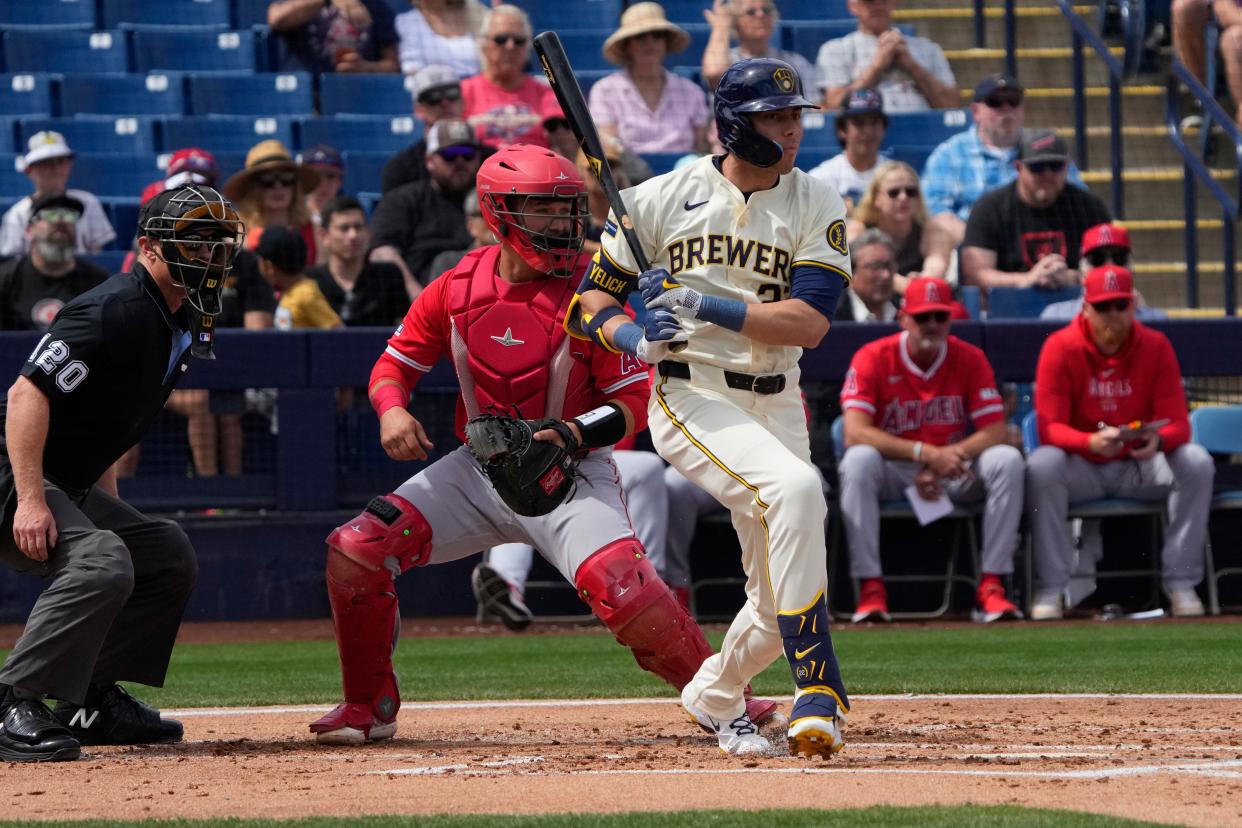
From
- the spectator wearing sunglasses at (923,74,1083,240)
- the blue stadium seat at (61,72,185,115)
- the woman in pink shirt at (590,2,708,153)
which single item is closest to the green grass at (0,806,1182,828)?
the spectator wearing sunglasses at (923,74,1083,240)

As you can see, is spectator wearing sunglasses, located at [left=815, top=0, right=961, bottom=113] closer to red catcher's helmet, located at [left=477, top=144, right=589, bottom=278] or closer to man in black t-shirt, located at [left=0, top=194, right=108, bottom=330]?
man in black t-shirt, located at [left=0, top=194, right=108, bottom=330]

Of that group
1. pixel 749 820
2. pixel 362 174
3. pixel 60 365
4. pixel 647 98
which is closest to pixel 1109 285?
pixel 647 98

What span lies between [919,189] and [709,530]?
2422mm

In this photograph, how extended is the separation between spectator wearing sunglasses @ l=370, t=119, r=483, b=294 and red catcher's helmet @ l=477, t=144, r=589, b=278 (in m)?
4.80

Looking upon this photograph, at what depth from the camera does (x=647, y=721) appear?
583 cm

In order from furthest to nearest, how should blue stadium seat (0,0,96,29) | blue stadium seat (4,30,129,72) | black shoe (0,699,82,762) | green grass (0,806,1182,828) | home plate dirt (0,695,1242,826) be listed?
1. blue stadium seat (0,0,96,29)
2. blue stadium seat (4,30,129,72)
3. black shoe (0,699,82,762)
4. home plate dirt (0,695,1242,826)
5. green grass (0,806,1182,828)

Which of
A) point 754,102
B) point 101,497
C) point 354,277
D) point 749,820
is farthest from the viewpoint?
point 354,277

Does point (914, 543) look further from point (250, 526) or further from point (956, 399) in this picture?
point (250, 526)

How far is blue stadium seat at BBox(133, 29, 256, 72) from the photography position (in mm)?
12766

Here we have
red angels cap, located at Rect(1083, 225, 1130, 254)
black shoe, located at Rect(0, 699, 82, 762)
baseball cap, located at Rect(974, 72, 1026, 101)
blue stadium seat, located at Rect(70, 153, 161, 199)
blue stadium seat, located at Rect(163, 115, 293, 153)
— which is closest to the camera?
black shoe, located at Rect(0, 699, 82, 762)

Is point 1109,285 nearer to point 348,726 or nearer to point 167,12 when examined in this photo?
point 348,726

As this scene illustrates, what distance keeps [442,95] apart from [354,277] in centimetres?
179

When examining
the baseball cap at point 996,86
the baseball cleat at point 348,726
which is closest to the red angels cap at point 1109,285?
the baseball cap at point 996,86

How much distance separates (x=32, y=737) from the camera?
507cm
